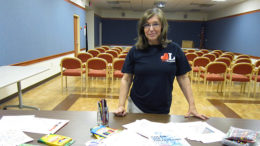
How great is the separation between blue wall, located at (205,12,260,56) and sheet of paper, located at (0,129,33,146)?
9.06m

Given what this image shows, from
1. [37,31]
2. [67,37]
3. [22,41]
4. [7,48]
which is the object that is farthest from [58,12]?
[7,48]

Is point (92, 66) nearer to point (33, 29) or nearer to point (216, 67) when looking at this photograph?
point (33, 29)

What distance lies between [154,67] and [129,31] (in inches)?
576

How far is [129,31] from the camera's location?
51.7ft

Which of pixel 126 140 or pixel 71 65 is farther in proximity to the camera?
pixel 71 65

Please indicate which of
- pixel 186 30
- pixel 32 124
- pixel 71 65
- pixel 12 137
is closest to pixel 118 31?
pixel 186 30

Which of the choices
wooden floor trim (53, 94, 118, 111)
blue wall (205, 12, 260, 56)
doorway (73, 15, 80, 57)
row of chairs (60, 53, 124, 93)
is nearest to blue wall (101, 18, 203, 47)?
blue wall (205, 12, 260, 56)

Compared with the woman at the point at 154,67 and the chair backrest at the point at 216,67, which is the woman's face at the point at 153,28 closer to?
the woman at the point at 154,67

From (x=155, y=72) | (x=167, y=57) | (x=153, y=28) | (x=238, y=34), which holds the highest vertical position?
(x=238, y=34)

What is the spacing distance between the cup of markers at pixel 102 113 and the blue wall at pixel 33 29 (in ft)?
11.7

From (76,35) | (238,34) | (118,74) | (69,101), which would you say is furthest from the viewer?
(238,34)

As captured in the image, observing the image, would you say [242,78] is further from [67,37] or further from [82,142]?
[67,37]

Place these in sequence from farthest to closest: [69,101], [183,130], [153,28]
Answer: [69,101], [153,28], [183,130]

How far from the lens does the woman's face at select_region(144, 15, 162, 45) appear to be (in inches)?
56.7
